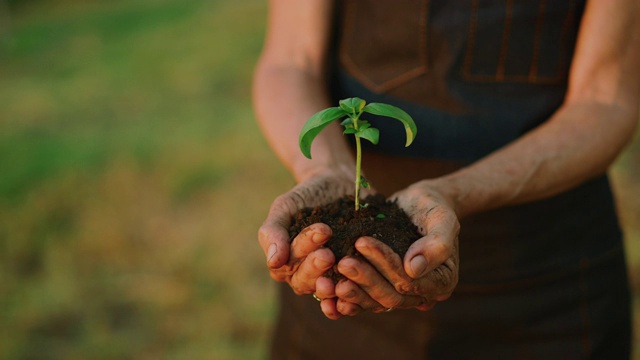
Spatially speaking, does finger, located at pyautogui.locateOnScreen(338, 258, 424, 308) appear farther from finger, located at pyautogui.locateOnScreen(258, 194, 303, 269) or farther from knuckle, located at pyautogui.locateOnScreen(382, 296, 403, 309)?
finger, located at pyautogui.locateOnScreen(258, 194, 303, 269)

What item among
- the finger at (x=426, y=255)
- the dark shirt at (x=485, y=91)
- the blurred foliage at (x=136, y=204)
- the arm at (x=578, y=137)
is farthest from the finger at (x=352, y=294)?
the blurred foliage at (x=136, y=204)

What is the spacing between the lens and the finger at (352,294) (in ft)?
4.81

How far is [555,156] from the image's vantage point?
1.94m

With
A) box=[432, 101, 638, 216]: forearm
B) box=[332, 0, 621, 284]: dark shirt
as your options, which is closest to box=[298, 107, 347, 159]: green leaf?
box=[432, 101, 638, 216]: forearm

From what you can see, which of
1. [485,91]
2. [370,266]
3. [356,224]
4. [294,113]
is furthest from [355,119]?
[485,91]

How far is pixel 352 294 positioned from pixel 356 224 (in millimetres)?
208

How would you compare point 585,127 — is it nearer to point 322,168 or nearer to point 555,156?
point 555,156

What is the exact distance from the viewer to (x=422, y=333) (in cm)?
220

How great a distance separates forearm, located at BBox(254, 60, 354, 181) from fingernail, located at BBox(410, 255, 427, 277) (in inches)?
22.1

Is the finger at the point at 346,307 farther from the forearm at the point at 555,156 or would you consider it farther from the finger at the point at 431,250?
the forearm at the point at 555,156

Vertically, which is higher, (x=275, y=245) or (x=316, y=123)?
(x=316, y=123)

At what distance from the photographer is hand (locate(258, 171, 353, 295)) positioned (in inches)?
58.1

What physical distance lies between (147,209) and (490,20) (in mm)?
3607

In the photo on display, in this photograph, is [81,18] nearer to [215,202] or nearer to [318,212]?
[215,202]
